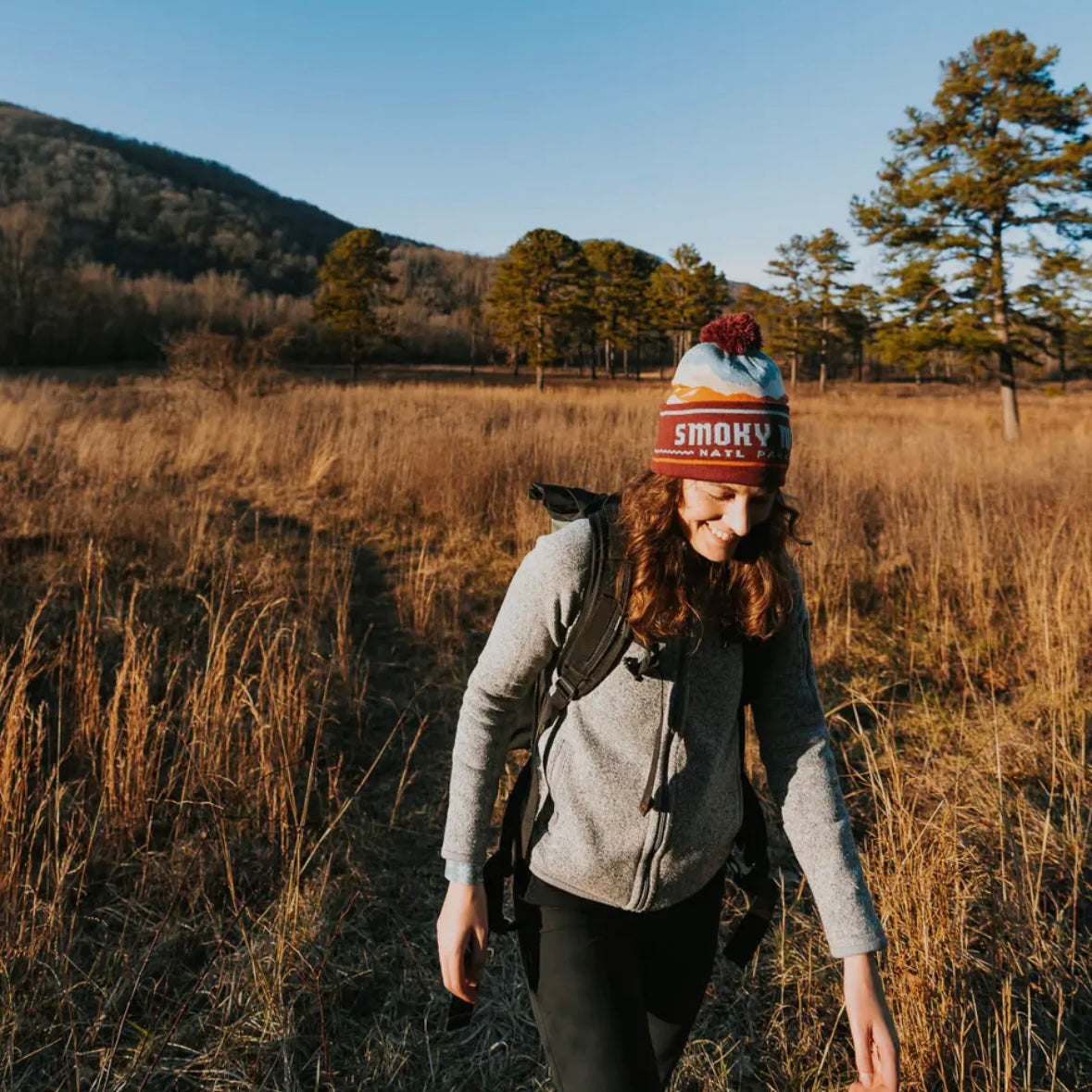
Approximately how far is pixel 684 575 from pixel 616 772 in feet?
1.20

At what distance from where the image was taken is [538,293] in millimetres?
37656

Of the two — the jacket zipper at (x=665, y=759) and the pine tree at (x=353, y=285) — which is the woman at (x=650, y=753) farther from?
the pine tree at (x=353, y=285)

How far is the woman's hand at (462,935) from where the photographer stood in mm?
1171

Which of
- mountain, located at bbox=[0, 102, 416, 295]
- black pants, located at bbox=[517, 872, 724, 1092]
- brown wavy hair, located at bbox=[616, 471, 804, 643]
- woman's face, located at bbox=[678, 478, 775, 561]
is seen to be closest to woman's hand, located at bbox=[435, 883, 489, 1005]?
black pants, located at bbox=[517, 872, 724, 1092]

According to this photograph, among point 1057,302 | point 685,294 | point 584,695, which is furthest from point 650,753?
point 685,294

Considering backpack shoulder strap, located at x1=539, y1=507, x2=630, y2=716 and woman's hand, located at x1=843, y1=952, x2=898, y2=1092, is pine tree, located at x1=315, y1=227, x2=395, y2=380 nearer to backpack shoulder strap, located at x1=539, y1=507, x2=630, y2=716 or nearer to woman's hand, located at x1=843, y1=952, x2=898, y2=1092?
backpack shoulder strap, located at x1=539, y1=507, x2=630, y2=716

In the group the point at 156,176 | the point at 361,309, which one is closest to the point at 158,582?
the point at 361,309

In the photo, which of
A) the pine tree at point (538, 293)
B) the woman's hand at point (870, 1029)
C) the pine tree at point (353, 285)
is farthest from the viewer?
the pine tree at point (538, 293)

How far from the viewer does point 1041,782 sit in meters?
3.13

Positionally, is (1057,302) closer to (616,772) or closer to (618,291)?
(616,772)

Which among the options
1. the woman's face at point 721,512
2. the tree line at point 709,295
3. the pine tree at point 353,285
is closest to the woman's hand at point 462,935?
the woman's face at point 721,512

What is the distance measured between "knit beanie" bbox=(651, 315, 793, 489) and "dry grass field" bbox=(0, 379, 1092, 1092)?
1.29 meters

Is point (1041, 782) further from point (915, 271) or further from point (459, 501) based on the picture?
point (915, 271)

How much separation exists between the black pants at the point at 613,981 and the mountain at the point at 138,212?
63.8 metres
